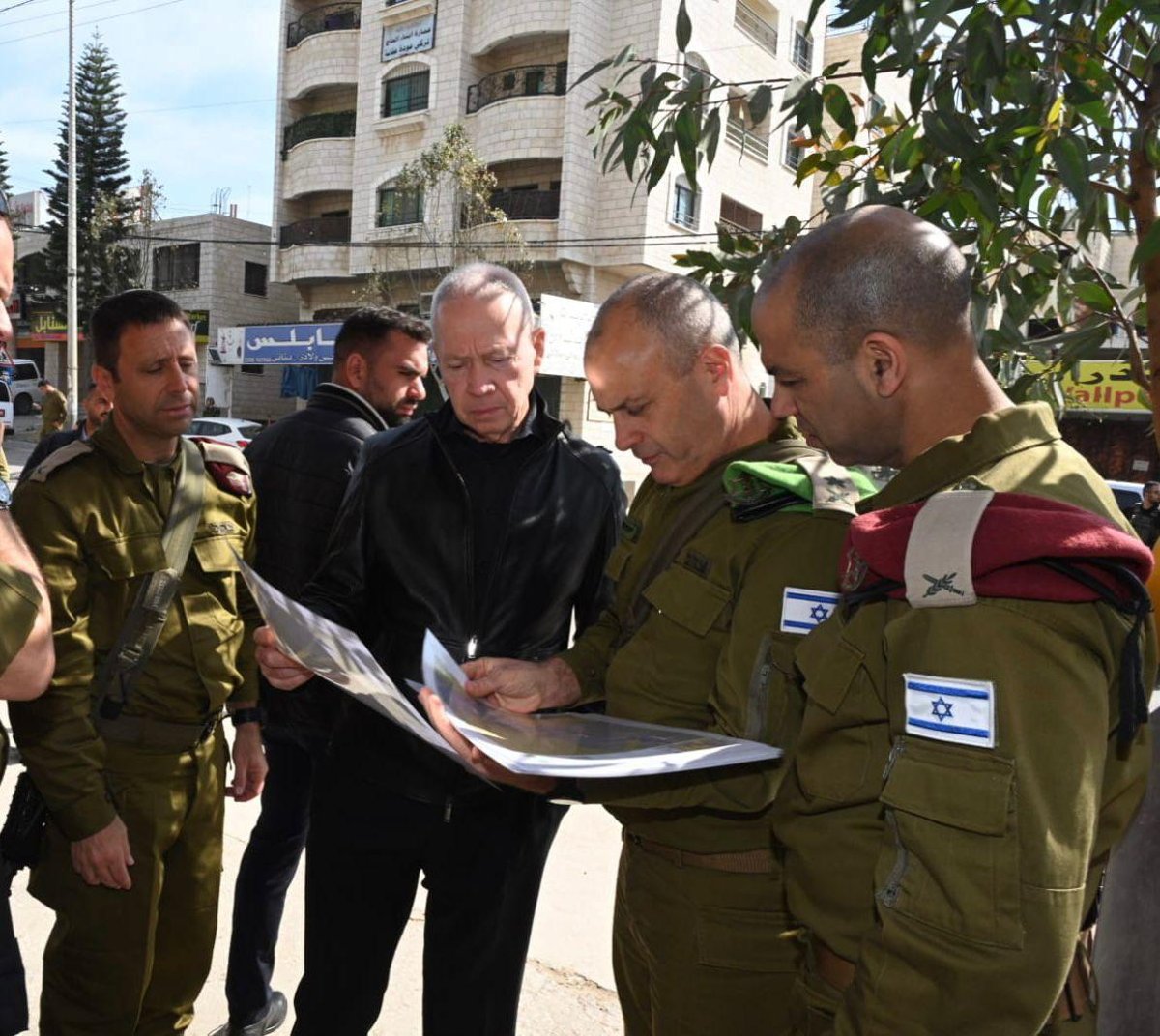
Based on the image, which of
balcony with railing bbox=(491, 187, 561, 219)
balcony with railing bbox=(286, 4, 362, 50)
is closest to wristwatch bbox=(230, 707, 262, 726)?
balcony with railing bbox=(491, 187, 561, 219)

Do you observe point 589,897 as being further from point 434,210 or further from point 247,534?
point 434,210

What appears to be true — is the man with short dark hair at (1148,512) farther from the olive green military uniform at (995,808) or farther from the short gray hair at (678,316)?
the olive green military uniform at (995,808)

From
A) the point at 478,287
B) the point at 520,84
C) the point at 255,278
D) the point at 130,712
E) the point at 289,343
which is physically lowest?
the point at 130,712

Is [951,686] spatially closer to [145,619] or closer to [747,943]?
[747,943]

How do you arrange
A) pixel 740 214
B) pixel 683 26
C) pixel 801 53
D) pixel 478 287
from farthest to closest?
pixel 801 53
pixel 740 214
pixel 478 287
pixel 683 26

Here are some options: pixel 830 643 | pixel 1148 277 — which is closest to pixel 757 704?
pixel 830 643

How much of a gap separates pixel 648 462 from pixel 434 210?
2053cm

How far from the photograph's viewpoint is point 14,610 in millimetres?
1307

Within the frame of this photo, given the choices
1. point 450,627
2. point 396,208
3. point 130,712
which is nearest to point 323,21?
point 396,208

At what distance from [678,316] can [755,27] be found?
25448 mm

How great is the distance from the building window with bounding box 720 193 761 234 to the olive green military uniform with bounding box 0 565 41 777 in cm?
2310

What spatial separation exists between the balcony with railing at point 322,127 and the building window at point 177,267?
16.3 feet

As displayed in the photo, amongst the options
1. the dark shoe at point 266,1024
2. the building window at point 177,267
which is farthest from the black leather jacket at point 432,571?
the building window at point 177,267

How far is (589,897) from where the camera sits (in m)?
3.50
